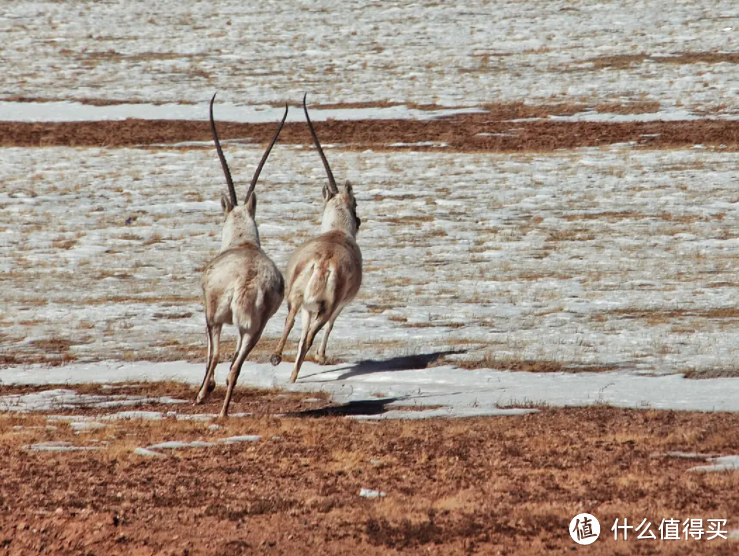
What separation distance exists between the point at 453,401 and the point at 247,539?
5305mm

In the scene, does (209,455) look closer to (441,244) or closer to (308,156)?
(441,244)

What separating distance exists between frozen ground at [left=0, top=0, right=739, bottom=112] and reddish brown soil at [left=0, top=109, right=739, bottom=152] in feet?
10.3

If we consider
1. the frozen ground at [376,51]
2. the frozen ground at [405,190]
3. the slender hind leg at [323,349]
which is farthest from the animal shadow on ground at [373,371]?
the frozen ground at [376,51]

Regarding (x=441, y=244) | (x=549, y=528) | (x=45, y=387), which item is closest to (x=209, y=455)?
(x=549, y=528)

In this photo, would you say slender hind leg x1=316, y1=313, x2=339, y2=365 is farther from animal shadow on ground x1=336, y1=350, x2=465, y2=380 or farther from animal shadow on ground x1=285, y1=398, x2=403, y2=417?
animal shadow on ground x1=285, y1=398, x2=403, y2=417

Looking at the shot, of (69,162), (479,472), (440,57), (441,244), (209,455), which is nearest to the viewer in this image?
(479,472)

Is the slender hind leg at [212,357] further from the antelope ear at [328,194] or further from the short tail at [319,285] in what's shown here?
the antelope ear at [328,194]

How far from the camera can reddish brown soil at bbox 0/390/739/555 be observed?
7016mm

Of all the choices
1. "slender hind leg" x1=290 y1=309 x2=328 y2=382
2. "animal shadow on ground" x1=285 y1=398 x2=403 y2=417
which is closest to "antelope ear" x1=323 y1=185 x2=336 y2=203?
"slender hind leg" x1=290 y1=309 x2=328 y2=382

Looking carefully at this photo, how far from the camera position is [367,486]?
823 cm

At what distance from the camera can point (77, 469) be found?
875 cm

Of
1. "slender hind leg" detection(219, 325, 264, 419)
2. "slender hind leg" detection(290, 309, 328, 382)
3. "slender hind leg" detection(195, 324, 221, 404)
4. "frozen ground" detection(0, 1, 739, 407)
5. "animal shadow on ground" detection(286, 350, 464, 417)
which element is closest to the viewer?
"slender hind leg" detection(219, 325, 264, 419)

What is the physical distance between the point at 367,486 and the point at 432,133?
94.4 feet

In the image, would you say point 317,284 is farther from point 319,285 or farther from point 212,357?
point 212,357
